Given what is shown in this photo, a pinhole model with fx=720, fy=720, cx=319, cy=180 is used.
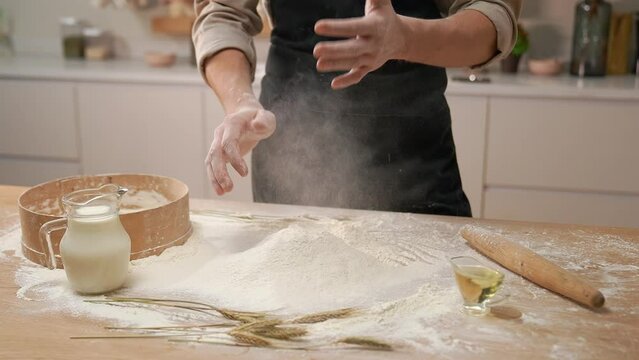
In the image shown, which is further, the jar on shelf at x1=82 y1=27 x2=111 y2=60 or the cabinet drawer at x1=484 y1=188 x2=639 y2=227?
the jar on shelf at x1=82 y1=27 x2=111 y2=60

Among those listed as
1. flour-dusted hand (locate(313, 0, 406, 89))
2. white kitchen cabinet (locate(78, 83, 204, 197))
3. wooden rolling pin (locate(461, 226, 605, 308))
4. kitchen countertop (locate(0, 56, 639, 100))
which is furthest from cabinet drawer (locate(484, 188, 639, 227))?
flour-dusted hand (locate(313, 0, 406, 89))

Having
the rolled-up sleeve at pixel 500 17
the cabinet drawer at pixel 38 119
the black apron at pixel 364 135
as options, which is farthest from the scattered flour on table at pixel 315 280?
the cabinet drawer at pixel 38 119

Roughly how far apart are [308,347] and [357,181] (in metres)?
0.80

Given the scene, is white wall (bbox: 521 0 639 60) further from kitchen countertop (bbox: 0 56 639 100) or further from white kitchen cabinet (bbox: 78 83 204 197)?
white kitchen cabinet (bbox: 78 83 204 197)

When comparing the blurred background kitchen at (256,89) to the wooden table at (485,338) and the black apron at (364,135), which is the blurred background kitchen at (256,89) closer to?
the black apron at (364,135)

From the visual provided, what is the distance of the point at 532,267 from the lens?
117 centimetres

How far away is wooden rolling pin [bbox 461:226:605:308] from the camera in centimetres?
109

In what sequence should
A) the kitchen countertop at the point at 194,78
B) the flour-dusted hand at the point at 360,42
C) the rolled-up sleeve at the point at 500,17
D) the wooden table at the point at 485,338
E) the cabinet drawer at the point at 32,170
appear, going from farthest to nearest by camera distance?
the cabinet drawer at the point at 32,170 → the kitchen countertop at the point at 194,78 → the rolled-up sleeve at the point at 500,17 → the flour-dusted hand at the point at 360,42 → the wooden table at the point at 485,338

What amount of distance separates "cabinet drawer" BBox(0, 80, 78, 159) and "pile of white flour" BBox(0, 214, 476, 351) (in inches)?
70.1

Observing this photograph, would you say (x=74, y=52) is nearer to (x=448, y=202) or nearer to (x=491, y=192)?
(x=491, y=192)

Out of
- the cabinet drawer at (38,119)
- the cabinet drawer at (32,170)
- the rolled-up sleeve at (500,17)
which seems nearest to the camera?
the rolled-up sleeve at (500,17)

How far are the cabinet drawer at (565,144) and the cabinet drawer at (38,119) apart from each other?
177 cm

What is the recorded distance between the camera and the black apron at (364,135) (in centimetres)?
171

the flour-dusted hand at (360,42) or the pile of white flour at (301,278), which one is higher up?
the flour-dusted hand at (360,42)
